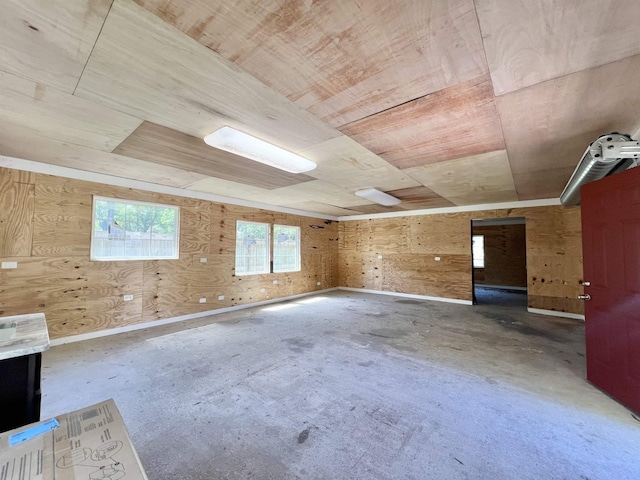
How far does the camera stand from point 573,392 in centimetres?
242

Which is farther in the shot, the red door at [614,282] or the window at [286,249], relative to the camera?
the window at [286,249]

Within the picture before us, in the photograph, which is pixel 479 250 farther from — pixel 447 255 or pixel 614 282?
pixel 614 282

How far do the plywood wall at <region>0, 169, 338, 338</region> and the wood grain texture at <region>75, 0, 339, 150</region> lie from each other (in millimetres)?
2637

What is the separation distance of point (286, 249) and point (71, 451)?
21.1 ft

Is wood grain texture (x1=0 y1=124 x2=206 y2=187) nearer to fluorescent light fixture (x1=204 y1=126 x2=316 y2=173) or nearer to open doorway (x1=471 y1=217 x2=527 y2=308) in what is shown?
fluorescent light fixture (x1=204 y1=126 x2=316 y2=173)

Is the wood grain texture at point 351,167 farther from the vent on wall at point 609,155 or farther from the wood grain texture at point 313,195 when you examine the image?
the vent on wall at point 609,155

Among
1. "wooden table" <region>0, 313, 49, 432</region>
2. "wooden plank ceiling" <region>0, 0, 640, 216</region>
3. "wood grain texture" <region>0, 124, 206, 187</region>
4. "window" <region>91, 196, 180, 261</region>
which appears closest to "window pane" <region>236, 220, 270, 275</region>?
"window" <region>91, 196, 180, 261</region>

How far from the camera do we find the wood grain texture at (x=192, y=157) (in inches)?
101

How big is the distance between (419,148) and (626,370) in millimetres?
2696

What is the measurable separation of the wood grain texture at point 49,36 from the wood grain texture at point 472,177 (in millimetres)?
3294

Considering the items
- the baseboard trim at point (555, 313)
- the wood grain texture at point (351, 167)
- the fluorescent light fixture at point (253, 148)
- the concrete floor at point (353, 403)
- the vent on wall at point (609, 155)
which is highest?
the wood grain texture at point (351, 167)

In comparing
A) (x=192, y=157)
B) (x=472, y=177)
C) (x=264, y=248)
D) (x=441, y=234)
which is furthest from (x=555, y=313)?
(x=192, y=157)

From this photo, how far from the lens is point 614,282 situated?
2287 millimetres

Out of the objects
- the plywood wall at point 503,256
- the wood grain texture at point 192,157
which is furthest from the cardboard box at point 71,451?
the plywood wall at point 503,256
